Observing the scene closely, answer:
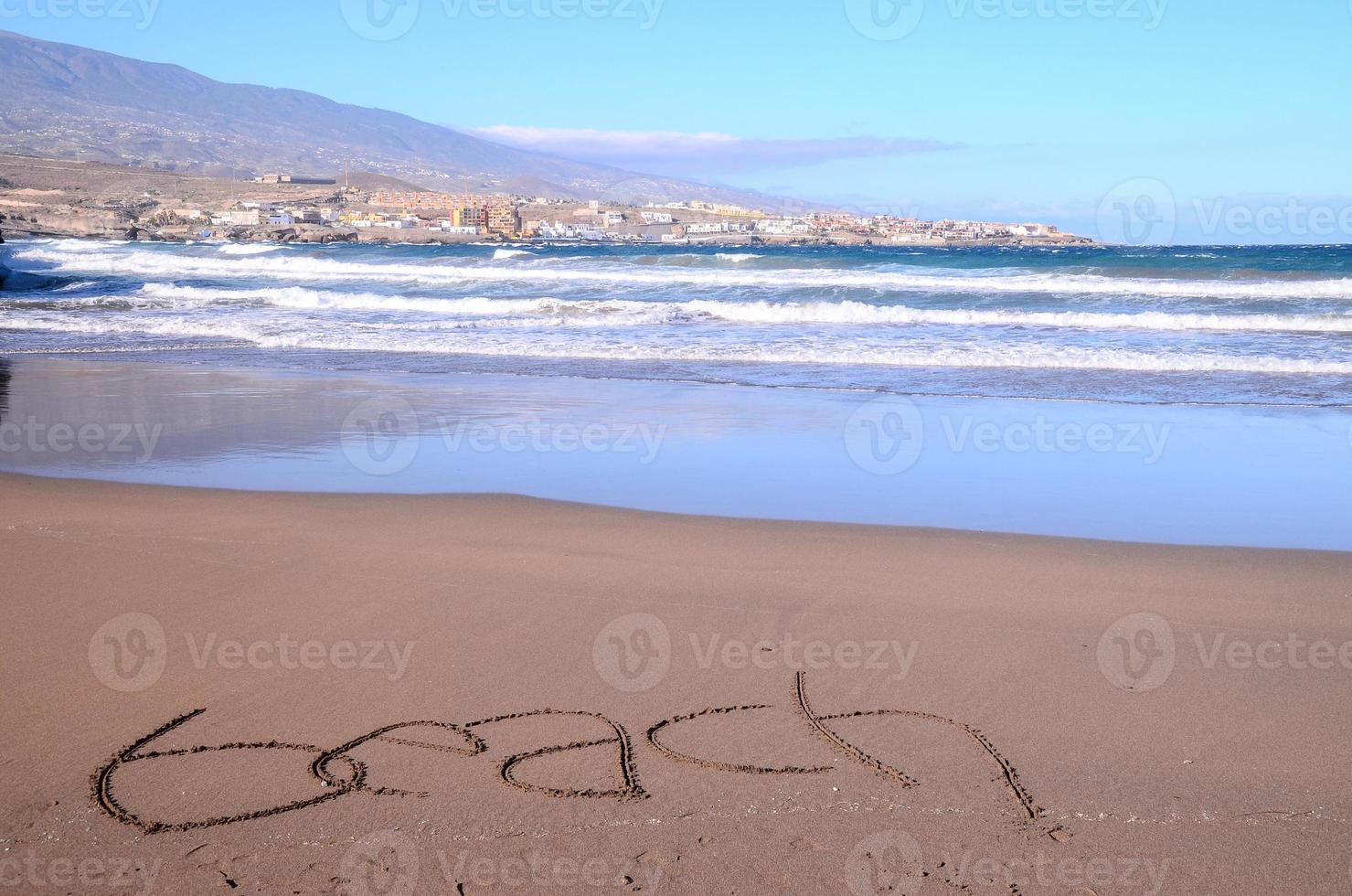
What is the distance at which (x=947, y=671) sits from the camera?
3.92 metres

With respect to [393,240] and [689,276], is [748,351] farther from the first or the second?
[393,240]

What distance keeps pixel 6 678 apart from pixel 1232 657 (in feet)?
15.6

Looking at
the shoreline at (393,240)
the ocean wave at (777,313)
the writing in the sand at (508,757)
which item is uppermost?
the shoreline at (393,240)

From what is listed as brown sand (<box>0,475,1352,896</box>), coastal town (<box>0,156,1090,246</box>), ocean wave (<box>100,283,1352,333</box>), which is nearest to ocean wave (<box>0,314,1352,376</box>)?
ocean wave (<box>100,283,1352,333</box>)

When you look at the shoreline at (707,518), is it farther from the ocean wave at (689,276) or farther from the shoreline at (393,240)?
the shoreline at (393,240)

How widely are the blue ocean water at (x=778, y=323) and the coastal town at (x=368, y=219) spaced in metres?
42.8

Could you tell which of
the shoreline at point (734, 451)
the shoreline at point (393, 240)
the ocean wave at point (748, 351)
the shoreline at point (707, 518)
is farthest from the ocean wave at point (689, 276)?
the shoreline at point (393, 240)

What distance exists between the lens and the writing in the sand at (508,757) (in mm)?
2943

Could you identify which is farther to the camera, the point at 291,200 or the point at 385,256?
the point at 291,200

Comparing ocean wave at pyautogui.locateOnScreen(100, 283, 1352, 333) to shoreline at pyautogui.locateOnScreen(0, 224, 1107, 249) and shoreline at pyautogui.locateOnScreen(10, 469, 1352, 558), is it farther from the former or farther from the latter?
shoreline at pyautogui.locateOnScreen(0, 224, 1107, 249)

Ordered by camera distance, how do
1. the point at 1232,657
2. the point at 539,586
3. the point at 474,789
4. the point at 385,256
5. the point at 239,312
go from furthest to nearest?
the point at 385,256 < the point at 239,312 < the point at 539,586 < the point at 1232,657 < the point at 474,789

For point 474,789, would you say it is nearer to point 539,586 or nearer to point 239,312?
point 539,586

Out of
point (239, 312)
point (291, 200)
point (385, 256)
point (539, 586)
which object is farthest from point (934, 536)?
point (291, 200)

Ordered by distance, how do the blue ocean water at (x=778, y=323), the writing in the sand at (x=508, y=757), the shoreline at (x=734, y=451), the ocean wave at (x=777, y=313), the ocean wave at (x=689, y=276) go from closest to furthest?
1. the writing in the sand at (x=508, y=757)
2. the shoreline at (x=734, y=451)
3. the blue ocean water at (x=778, y=323)
4. the ocean wave at (x=777, y=313)
5. the ocean wave at (x=689, y=276)
